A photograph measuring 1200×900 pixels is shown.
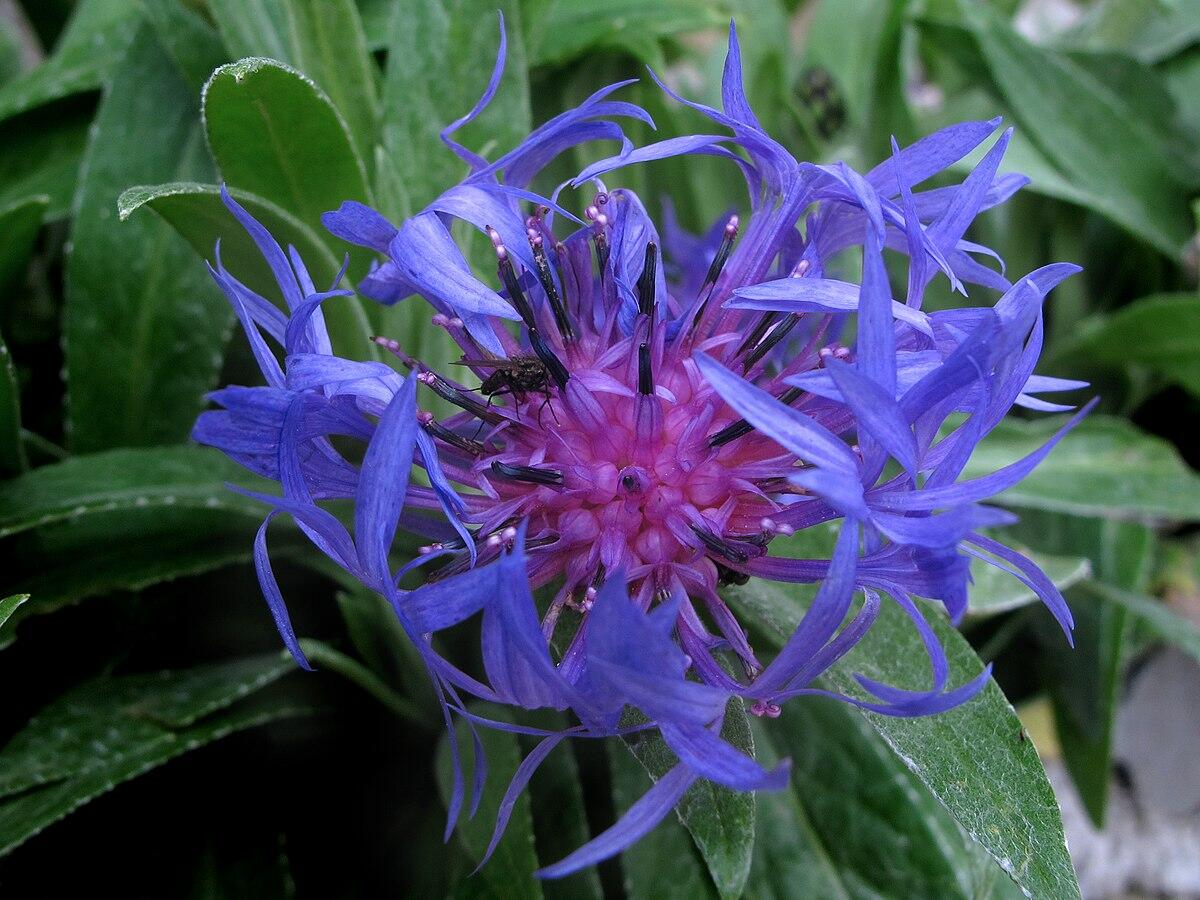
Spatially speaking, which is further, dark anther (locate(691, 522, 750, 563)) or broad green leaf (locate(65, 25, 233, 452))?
broad green leaf (locate(65, 25, 233, 452))

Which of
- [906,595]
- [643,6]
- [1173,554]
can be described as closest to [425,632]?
[906,595]

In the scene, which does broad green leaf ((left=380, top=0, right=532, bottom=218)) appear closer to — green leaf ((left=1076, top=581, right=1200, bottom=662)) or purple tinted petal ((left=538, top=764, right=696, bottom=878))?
purple tinted petal ((left=538, top=764, right=696, bottom=878))

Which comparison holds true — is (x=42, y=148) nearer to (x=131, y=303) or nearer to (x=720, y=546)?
(x=131, y=303)

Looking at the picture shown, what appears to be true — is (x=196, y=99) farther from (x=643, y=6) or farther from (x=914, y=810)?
(x=914, y=810)

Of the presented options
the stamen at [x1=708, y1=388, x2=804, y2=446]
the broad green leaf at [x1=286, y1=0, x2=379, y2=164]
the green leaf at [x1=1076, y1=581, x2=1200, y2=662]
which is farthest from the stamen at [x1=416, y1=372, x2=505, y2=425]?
the green leaf at [x1=1076, y1=581, x2=1200, y2=662]

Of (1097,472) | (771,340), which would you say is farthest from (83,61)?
(1097,472)

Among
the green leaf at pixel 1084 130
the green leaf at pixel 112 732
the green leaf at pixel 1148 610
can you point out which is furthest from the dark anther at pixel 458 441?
the green leaf at pixel 1084 130
